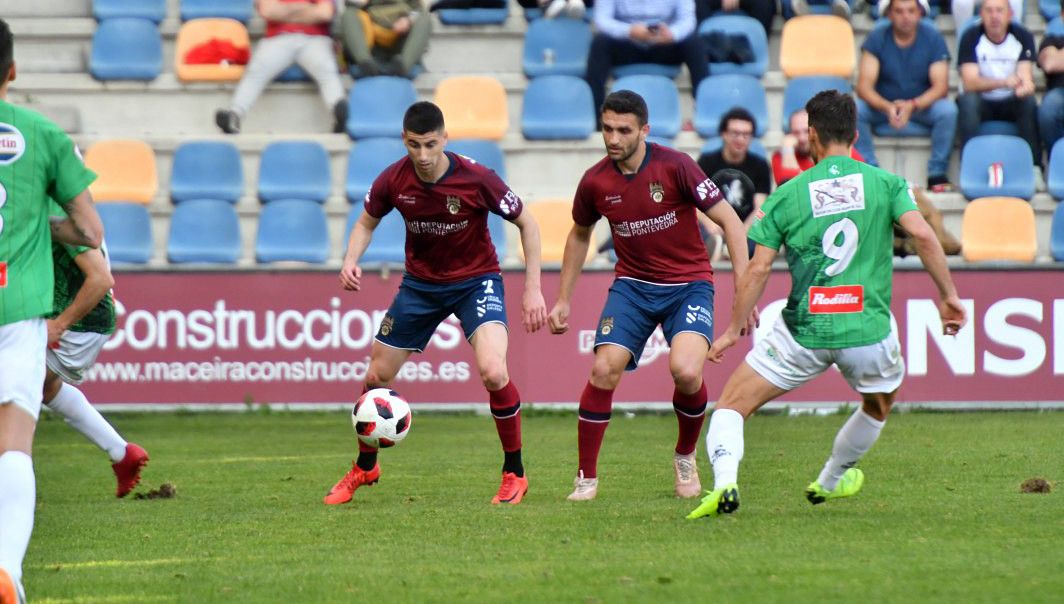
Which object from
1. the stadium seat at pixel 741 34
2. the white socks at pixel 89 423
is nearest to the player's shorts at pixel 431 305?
the white socks at pixel 89 423

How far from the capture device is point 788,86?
54.4ft

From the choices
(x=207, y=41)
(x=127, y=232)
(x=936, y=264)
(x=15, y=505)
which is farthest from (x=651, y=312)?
(x=207, y=41)

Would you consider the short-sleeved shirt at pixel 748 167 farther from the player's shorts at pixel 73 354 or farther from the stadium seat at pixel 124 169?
the player's shorts at pixel 73 354

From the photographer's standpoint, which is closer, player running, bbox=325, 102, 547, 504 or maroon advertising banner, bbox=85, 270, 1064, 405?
player running, bbox=325, 102, 547, 504

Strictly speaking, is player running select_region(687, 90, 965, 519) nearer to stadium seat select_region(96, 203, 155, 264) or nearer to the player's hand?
the player's hand

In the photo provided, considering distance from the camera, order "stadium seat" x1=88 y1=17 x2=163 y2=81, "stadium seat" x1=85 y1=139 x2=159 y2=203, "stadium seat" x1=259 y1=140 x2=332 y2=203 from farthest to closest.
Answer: "stadium seat" x1=88 y1=17 x2=163 y2=81 < "stadium seat" x1=85 y1=139 x2=159 y2=203 < "stadium seat" x1=259 y1=140 x2=332 y2=203

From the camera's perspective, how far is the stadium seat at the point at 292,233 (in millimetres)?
15641

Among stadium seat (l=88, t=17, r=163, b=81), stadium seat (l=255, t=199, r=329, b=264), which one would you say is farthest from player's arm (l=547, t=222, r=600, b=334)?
stadium seat (l=88, t=17, r=163, b=81)

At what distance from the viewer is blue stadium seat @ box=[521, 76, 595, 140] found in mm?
16328

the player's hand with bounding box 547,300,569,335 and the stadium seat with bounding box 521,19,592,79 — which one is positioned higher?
the player's hand with bounding box 547,300,569,335

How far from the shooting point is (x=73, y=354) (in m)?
9.23

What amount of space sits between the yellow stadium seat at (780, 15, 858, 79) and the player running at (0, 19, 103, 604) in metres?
12.2

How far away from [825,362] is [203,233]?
962 cm

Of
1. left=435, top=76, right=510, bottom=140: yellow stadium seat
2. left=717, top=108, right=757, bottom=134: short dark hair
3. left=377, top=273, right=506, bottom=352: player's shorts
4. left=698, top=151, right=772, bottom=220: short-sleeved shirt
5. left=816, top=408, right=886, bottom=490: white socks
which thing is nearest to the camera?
left=816, top=408, right=886, bottom=490: white socks
